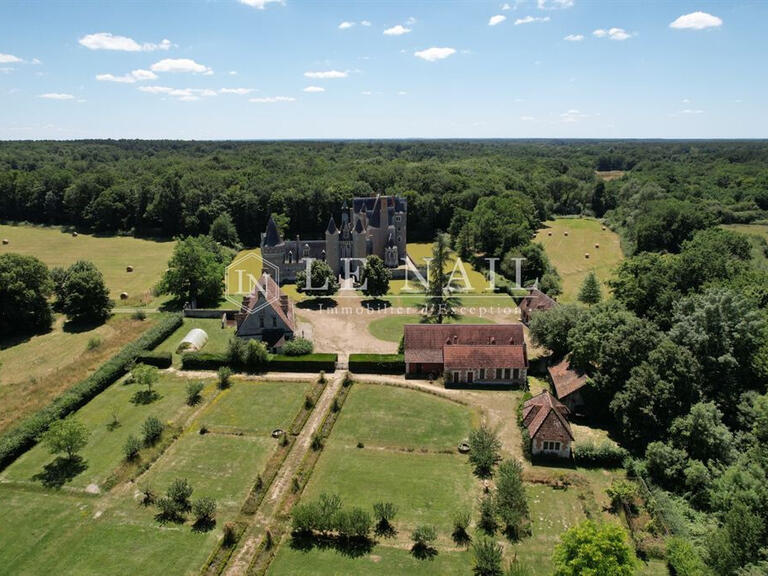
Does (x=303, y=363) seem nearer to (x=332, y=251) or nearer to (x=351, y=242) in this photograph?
(x=332, y=251)

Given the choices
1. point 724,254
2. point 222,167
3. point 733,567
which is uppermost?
point 222,167

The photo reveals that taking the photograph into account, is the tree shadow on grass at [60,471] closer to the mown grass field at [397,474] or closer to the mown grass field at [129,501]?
the mown grass field at [129,501]

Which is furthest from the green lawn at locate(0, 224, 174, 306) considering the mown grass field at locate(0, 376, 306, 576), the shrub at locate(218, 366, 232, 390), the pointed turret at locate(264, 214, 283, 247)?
the mown grass field at locate(0, 376, 306, 576)

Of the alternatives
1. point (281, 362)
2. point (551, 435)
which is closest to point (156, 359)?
point (281, 362)

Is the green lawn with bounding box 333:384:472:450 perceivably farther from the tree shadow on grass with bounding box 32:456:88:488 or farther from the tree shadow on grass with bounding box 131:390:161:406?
the tree shadow on grass with bounding box 32:456:88:488

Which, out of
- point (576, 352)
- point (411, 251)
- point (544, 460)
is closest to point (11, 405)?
point (544, 460)

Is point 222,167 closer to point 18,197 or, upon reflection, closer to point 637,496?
point 18,197

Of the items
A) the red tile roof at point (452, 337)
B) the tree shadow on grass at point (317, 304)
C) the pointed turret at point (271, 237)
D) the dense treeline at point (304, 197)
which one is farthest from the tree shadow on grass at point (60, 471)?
the dense treeline at point (304, 197)
